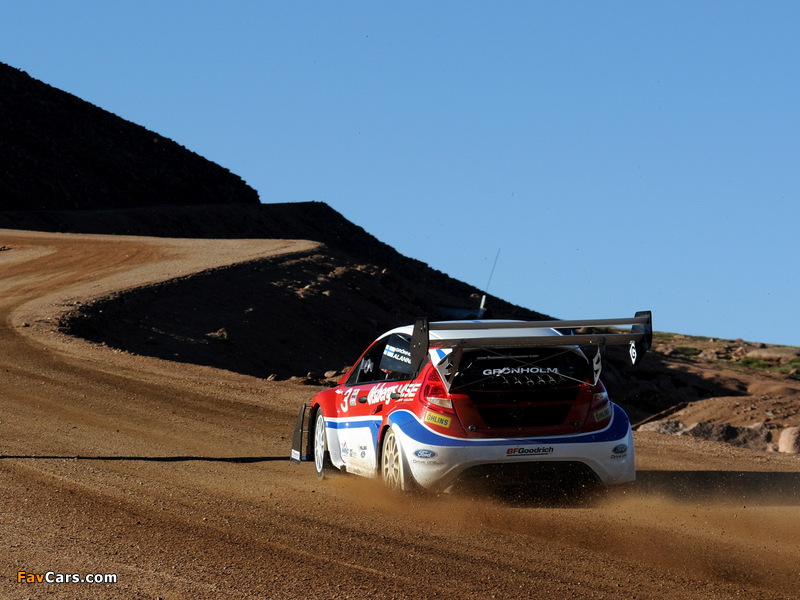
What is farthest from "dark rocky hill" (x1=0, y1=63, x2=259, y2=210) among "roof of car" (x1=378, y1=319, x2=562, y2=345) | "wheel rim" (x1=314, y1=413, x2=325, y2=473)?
"roof of car" (x1=378, y1=319, x2=562, y2=345)

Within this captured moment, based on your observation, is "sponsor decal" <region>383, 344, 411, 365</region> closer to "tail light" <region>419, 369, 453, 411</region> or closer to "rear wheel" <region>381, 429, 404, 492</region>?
"tail light" <region>419, 369, 453, 411</region>

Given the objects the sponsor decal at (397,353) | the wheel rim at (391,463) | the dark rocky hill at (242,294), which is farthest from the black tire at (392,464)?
the dark rocky hill at (242,294)

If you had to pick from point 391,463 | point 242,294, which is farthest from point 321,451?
point 242,294

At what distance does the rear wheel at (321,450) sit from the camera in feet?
33.8

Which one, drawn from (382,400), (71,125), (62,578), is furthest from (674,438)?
(71,125)

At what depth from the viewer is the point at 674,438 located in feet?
48.6

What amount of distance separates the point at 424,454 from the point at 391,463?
58 centimetres

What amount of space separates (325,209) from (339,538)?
92.5 m

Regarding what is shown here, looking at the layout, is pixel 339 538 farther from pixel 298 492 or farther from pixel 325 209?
pixel 325 209

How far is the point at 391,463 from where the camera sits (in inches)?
339

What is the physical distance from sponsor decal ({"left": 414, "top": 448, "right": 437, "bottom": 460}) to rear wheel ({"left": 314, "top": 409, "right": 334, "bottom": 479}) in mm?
2266

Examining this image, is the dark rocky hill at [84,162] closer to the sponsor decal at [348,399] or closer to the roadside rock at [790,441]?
the roadside rock at [790,441]

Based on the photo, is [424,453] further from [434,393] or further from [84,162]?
[84,162]

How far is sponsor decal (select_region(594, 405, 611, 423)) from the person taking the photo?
27.6ft
